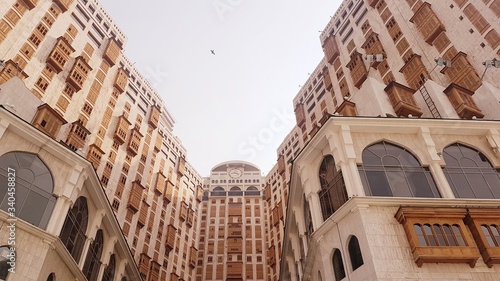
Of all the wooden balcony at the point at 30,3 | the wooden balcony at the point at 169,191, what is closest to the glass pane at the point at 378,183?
the wooden balcony at the point at 30,3

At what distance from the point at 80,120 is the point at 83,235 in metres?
18.9

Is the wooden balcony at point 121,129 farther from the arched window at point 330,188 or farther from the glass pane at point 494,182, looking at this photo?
the glass pane at point 494,182

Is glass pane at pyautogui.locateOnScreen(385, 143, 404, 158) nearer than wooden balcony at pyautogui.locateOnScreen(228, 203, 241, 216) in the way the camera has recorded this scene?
Yes

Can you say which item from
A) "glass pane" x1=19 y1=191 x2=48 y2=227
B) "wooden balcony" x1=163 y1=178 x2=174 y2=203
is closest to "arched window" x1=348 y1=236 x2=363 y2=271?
"glass pane" x1=19 y1=191 x2=48 y2=227

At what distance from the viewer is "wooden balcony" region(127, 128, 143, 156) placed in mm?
46125

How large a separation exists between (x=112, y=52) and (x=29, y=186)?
32.1m

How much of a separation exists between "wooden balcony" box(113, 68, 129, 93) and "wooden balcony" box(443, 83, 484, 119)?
124 feet

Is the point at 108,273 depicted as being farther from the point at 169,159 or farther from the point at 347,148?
the point at 169,159

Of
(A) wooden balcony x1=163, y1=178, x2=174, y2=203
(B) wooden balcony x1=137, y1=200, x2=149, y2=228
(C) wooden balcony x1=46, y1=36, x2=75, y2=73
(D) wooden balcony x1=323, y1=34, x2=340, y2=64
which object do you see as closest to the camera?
(C) wooden balcony x1=46, y1=36, x2=75, y2=73

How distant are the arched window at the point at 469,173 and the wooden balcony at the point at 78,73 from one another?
117 ft

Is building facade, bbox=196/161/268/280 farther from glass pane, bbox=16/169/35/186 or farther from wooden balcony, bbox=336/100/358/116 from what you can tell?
glass pane, bbox=16/169/35/186

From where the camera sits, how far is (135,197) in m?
44.9

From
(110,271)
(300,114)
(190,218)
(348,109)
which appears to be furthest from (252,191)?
(348,109)

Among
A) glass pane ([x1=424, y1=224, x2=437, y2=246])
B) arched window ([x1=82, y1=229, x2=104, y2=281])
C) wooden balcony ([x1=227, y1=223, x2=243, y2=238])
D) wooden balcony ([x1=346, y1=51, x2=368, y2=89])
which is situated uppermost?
wooden balcony ([x1=227, y1=223, x2=243, y2=238])
